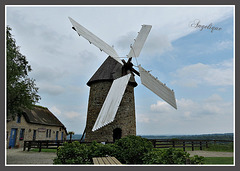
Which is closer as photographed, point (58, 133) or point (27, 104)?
point (27, 104)

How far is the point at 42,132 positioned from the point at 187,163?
17.9 m

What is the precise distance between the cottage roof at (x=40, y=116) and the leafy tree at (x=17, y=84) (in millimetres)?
8989

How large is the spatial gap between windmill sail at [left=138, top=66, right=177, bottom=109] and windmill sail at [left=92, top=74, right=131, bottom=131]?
1166mm

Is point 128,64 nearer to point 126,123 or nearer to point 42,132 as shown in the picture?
point 126,123

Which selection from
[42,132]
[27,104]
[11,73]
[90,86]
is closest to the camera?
[11,73]

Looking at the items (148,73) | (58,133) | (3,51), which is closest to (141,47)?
(148,73)

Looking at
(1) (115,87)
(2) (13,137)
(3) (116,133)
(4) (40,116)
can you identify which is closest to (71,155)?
(1) (115,87)

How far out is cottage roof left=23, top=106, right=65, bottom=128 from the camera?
57.8 feet

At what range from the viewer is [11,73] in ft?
25.0

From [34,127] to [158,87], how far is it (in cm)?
1367

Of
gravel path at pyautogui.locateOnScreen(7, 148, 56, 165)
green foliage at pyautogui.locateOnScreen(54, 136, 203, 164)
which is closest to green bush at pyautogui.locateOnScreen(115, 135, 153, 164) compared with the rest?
green foliage at pyautogui.locateOnScreen(54, 136, 203, 164)

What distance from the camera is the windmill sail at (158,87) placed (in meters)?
9.98

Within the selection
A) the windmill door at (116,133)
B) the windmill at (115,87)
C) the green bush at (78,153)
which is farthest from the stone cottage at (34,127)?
the green bush at (78,153)

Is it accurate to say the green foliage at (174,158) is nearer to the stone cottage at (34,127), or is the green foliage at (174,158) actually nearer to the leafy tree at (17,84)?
the leafy tree at (17,84)
